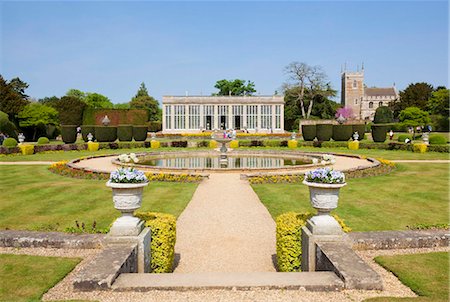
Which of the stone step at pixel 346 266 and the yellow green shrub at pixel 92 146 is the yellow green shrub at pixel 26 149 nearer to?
the yellow green shrub at pixel 92 146

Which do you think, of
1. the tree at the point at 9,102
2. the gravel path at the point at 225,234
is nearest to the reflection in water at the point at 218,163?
the gravel path at the point at 225,234

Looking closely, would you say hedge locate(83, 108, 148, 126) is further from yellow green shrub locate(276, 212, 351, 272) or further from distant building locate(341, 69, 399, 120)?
distant building locate(341, 69, 399, 120)

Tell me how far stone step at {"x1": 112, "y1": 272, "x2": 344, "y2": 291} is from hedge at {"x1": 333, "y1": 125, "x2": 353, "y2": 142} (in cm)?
3315

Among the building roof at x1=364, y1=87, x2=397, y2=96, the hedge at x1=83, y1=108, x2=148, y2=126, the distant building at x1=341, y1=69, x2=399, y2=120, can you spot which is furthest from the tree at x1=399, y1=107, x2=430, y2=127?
the building roof at x1=364, y1=87, x2=397, y2=96

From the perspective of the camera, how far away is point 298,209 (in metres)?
10.0

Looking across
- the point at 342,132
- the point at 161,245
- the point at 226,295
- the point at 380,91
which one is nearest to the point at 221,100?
the point at 342,132

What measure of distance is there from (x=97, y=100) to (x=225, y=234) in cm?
9638

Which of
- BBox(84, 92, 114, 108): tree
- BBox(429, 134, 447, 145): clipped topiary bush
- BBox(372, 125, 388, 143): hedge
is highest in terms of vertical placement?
BBox(84, 92, 114, 108): tree

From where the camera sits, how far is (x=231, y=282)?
470 cm

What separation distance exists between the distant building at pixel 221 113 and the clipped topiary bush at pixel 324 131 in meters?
23.5

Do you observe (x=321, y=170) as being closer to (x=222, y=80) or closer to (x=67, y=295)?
(x=67, y=295)

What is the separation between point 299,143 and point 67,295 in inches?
1208

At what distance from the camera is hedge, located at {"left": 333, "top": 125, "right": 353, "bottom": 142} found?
36.1 meters

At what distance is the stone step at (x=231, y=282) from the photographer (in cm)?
454
